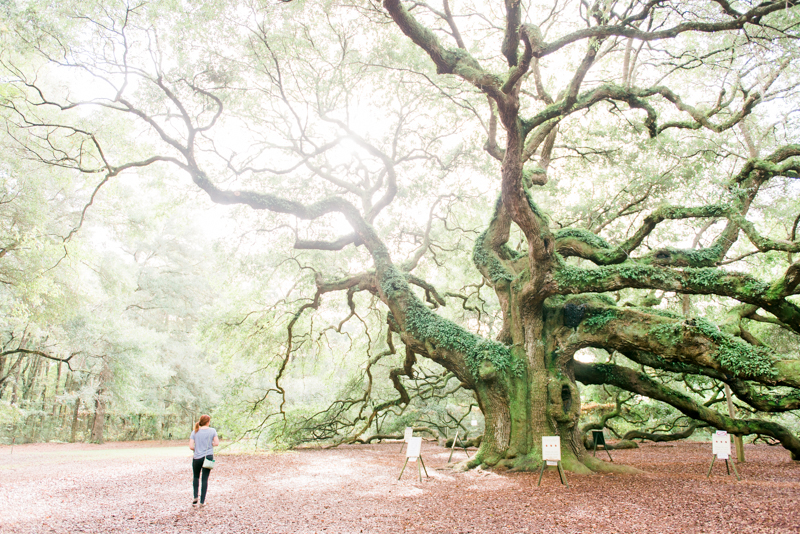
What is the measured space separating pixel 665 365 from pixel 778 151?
4.33 meters

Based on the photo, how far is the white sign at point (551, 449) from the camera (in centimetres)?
607

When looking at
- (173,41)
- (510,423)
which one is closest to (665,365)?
(510,423)

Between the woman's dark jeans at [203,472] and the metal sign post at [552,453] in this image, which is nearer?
the woman's dark jeans at [203,472]

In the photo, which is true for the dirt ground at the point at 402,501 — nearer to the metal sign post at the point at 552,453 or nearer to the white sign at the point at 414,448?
the metal sign post at the point at 552,453

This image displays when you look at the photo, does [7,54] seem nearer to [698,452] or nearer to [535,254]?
[535,254]

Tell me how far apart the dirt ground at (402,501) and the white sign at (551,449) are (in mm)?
389

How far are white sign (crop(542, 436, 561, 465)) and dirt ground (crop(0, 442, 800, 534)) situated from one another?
1.28 feet

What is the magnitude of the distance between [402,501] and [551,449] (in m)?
2.29

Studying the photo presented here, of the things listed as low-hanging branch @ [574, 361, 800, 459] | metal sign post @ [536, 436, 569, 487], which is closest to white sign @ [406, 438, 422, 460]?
metal sign post @ [536, 436, 569, 487]

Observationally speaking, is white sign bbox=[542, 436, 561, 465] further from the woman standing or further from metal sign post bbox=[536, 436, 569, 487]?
the woman standing

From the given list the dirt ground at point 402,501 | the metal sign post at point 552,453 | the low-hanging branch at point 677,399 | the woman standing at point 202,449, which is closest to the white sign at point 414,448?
the dirt ground at point 402,501

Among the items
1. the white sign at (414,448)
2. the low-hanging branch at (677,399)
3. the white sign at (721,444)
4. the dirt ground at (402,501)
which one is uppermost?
the low-hanging branch at (677,399)

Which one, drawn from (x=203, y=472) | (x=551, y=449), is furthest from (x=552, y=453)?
(x=203, y=472)

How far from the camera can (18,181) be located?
10.5 meters
